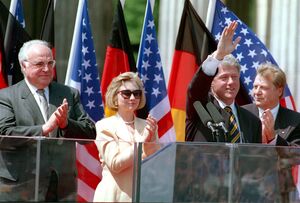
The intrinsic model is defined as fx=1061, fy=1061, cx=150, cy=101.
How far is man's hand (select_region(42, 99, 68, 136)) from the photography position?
743 centimetres

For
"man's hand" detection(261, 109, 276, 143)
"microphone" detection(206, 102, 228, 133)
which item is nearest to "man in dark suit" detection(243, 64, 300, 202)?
"man's hand" detection(261, 109, 276, 143)

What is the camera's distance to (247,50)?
1025 centimetres

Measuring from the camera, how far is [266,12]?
444 inches

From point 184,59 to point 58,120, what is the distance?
2.96 metres

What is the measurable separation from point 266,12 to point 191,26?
1.40 metres

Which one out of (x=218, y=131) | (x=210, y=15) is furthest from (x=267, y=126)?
(x=210, y=15)

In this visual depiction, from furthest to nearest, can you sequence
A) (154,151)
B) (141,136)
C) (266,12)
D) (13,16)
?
(266,12), (13,16), (141,136), (154,151)

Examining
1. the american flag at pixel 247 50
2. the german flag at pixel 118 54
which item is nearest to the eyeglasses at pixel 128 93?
the german flag at pixel 118 54

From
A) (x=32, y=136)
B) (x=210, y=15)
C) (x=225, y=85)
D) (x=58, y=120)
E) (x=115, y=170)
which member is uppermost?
(x=210, y=15)

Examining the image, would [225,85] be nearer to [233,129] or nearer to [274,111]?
[233,129]

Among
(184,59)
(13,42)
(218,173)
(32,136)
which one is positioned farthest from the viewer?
(184,59)

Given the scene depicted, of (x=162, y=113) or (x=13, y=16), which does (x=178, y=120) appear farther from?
(x=13, y=16)

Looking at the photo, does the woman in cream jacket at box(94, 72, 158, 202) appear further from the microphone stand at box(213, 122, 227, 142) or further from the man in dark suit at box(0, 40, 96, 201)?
the microphone stand at box(213, 122, 227, 142)

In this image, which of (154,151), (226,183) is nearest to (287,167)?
(226,183)
